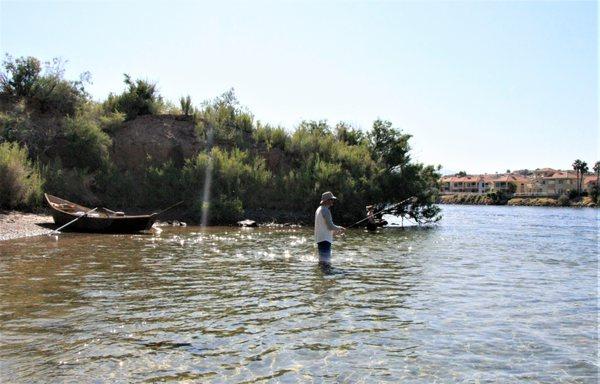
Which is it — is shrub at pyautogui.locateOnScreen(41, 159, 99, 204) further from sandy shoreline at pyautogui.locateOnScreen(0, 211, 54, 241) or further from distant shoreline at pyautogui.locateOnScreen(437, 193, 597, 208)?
distant shoreline at pyautogui.locateOnScreen(437, 193, 597, 208)

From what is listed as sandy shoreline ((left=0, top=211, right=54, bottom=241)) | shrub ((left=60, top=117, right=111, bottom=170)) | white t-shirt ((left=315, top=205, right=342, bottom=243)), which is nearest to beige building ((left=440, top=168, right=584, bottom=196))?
shrub ((left=60, top=117, right=111, bottom=170))

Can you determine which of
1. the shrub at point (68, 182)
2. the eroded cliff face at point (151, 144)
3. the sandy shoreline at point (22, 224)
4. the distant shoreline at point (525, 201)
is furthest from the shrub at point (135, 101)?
the distant shoreline at point (525, 201)

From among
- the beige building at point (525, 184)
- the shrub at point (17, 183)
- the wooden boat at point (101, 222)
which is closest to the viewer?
the wooden boat at point (101, 222)

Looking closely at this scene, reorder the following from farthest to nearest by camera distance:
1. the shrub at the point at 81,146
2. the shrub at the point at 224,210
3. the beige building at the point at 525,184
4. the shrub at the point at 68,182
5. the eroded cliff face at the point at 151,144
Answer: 1. the beige building at the point at 525,184
2. the eroded cliff face at the point at 151,144
3. the shrub at the point at 81,146
4. the shrub at the point at 224,210
5. the shrub at the point at 68,182

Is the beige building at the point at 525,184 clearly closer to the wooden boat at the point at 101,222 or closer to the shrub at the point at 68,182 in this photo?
the shrub at the point at 68,182

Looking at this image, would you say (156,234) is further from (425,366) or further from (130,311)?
(425,366)

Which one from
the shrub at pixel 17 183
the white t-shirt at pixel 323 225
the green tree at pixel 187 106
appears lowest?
→ the white t-shirt at pixel 323 225

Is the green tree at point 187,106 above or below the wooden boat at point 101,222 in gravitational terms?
above

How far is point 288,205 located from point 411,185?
908 cm

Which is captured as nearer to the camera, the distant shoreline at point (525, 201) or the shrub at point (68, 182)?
the shrub at point (68, 182)

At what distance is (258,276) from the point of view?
42.5 ft

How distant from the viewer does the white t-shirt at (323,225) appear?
13195mm

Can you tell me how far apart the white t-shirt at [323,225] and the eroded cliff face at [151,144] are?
2467 centimetres

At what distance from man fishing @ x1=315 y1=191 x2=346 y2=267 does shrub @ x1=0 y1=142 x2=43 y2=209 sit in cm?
1966
